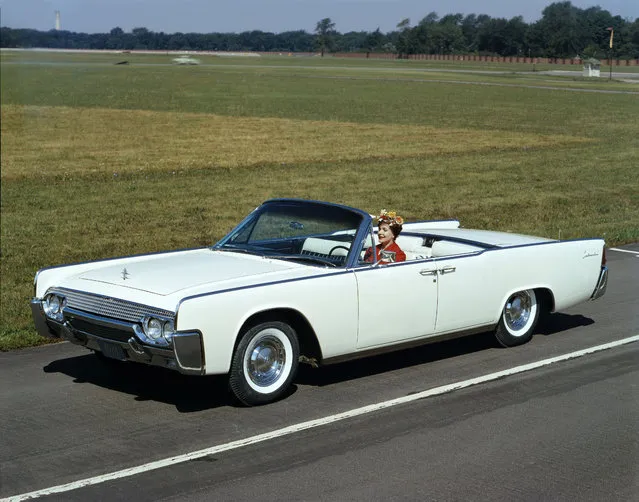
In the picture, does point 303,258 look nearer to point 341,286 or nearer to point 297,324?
point 341,286

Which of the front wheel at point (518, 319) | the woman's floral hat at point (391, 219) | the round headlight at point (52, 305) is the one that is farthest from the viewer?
the front wheel at point (518, 319)

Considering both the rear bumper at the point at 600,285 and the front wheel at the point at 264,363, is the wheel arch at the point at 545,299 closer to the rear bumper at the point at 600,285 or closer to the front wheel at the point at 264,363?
the rear bumper at the point at 600,285

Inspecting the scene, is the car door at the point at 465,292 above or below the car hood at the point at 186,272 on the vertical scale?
below

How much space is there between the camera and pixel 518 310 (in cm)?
810

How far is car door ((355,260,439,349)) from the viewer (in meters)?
6.82

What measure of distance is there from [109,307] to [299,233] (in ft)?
5.82

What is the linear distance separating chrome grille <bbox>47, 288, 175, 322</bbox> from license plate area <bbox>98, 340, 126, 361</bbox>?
0.18 metres

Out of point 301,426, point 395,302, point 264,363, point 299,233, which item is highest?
point 299,233

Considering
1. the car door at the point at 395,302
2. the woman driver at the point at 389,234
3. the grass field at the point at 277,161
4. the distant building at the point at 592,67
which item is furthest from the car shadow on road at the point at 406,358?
the distant building at the point at 592,67

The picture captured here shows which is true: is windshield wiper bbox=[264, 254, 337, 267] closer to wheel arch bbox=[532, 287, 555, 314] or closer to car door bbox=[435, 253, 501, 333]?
car door bbox=[435, 253, 501, 333]

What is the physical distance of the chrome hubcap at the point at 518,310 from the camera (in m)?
8.02

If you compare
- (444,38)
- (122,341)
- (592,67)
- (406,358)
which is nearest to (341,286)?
(406,358)

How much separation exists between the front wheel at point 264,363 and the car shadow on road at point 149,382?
0.26 m

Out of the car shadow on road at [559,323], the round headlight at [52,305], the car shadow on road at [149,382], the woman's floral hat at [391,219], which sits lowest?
the car shadow on road at [559,323]
